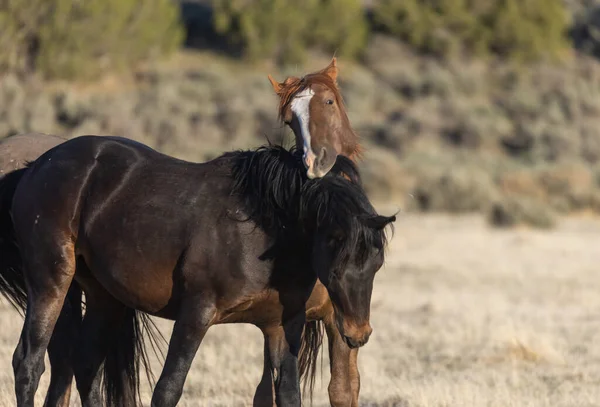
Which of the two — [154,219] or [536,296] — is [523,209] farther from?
[154,219]

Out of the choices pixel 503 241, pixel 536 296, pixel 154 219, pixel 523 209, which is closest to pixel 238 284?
pixel 154 219

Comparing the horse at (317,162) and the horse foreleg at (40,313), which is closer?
the horse foreleg at (40,313)

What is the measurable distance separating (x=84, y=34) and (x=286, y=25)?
9.98 meters

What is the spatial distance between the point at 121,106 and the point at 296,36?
402 inches

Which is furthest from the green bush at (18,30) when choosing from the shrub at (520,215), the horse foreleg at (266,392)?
the horse foreleg at (266,392)

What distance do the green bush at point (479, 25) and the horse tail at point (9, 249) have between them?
36.2 metres

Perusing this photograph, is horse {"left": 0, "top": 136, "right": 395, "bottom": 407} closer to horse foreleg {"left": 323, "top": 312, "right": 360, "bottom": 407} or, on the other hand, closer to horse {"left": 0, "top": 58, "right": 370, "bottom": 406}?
horse {"left": 0, "top": 58, "right": 370, "bottom": 406}

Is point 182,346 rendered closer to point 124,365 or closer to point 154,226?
point 154,226

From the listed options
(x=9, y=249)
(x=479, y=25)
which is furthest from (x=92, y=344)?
(x=479, y=25)

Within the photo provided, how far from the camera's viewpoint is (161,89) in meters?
34.0

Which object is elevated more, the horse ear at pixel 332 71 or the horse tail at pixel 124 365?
the horse ear at pixel 332 71

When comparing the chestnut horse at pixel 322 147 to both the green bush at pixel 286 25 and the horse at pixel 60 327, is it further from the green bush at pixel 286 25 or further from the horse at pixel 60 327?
the green bush at pixel 286 25

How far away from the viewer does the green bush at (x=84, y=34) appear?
27.5 metres

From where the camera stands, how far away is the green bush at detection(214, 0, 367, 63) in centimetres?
3806
